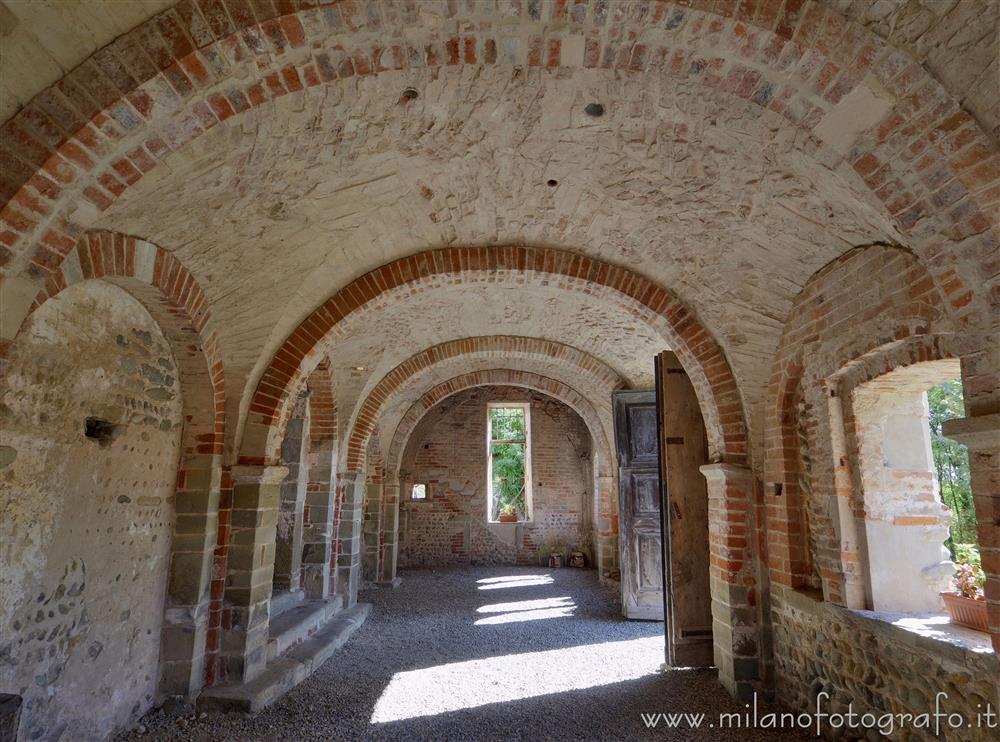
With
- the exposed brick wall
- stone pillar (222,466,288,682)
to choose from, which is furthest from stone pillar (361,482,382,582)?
the exposed brick wall

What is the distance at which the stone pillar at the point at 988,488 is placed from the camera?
2172mm

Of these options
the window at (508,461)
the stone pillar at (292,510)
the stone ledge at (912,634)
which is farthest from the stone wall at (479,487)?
the stone ledge at (912,634)

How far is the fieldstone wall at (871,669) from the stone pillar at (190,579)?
435cm

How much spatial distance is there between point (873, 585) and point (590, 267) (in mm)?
3067

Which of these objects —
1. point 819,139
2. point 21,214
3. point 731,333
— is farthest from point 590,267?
point 21,214

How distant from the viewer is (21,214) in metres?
2.10

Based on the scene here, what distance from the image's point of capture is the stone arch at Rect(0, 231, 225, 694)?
374 cm

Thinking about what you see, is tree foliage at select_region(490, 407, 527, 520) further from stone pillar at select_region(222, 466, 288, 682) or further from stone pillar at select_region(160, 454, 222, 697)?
stone pillar at select_region(160, 454, 222, 697)

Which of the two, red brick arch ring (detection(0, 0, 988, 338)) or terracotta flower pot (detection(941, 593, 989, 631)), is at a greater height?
red brick arch ring (detection(0, 0, 988, 338))

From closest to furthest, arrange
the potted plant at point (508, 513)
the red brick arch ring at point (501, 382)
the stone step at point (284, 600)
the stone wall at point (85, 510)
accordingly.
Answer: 1. the stone wall at point (85, 510)
2. the stone step at point (284, 600)
3. the red brick arch ring at point (501, 382)
4. the potted plant at point (508, 513)

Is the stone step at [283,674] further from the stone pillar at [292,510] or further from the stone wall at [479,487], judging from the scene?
the stone wall at [479,487]

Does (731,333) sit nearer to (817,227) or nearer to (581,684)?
(817,227)

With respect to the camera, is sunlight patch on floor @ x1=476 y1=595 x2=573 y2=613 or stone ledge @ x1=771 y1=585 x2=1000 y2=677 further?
sunlight patch on floor @ x1=476 y1=595 x2=573 y2=613

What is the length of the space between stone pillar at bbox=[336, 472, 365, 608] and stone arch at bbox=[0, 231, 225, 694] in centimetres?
310
